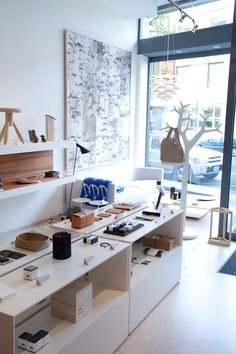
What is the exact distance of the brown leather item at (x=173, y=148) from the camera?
15.6 ft

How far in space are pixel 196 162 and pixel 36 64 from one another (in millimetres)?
3446

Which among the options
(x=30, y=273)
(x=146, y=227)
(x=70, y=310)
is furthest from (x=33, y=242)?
(x=146, y=227)

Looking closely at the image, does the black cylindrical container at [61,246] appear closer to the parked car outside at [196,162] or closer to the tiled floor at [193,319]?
the tiled floor at [193,319]

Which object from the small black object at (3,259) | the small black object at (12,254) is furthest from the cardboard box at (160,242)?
the small black object at (3,259)

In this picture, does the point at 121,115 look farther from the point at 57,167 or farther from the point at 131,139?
the point at 57,167

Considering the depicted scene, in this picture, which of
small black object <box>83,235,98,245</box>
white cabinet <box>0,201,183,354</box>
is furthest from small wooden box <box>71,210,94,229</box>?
small black object <box>83,235,98,245</box>

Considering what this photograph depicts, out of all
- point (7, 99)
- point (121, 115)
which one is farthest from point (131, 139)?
point (7, 99)

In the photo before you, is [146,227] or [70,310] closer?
[70,310]

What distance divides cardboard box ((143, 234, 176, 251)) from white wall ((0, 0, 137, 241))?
190 cm

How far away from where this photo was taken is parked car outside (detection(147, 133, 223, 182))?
6.42 m

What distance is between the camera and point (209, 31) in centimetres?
578

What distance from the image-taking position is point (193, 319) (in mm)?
3014

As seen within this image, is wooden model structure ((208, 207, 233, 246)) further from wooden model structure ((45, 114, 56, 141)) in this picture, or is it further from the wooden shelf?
wooden model structure ((45, 114, 56, 141))

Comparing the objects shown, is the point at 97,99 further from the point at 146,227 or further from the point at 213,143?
the point at 146,227
